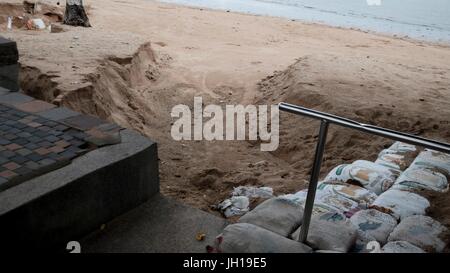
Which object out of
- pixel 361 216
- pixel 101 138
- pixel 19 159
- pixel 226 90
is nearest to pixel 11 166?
pixel 19 159

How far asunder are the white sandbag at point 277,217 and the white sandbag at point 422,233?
64 cm

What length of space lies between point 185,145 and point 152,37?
20.3 ft

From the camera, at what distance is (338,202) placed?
320 centimetres

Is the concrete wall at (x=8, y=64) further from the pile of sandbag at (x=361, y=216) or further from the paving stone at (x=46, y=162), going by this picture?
the pile of sandbag at (x=361, y=216)

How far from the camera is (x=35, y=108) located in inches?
129

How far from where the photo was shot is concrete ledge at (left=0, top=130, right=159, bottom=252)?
2.14 m

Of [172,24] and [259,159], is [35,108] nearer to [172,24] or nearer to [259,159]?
[259,159]

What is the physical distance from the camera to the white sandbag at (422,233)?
2.62m

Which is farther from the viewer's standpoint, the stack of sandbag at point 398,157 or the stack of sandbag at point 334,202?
the stack of sandbag at point 398,157

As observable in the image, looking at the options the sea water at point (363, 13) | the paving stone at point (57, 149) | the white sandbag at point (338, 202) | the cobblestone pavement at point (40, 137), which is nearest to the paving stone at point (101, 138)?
the cobblestone pavement at point (40, 137)

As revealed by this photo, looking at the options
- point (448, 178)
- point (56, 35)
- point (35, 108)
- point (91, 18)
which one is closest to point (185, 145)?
point (35, 108)

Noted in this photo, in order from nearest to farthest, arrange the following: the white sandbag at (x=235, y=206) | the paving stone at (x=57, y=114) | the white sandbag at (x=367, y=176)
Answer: the paving stone at (x=57, y=114)
the white sandbag at (x=367, y=176)
the white sandbag at (x=235, y=206)

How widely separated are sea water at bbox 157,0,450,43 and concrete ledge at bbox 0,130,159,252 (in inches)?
642

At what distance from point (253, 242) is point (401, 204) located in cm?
139
